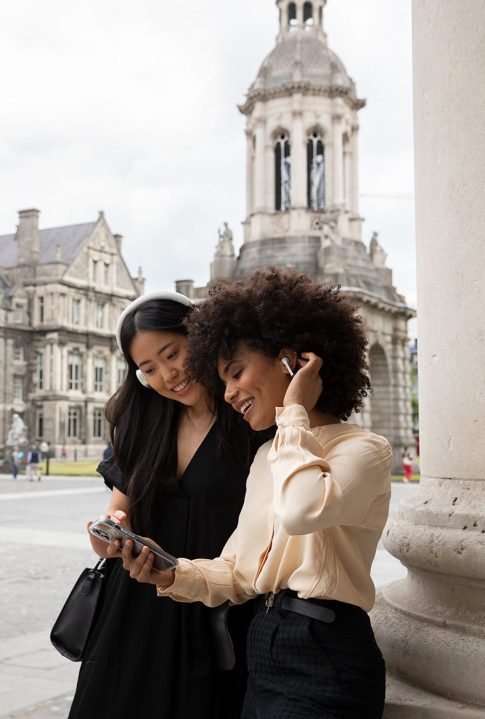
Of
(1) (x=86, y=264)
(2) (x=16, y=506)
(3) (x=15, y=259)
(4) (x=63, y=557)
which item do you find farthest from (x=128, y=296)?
(4) (x=63, y=557)

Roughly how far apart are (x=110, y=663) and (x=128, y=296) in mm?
63970

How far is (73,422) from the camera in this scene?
193 ft

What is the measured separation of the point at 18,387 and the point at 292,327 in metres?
59.5

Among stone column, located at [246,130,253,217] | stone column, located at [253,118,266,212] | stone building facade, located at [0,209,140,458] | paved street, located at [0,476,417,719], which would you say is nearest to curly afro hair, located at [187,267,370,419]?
paved street, located at [0,476,417,719]

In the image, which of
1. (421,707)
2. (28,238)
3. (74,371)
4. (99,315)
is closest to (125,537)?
(421,707)

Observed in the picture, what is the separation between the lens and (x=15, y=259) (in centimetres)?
6191

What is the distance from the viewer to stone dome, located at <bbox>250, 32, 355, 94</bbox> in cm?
3500

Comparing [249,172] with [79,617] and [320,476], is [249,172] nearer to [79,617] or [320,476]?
[79,617]

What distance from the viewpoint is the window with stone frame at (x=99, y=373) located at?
2446 inches

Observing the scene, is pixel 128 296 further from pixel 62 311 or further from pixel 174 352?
pixel 174 352

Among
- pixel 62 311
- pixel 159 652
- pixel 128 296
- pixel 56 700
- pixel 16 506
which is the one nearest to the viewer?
pixel 159 652

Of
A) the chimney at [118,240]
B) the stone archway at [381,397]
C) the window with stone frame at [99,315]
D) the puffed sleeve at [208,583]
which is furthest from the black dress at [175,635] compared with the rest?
the chimney at [118,240]

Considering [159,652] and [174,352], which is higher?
[174,352]

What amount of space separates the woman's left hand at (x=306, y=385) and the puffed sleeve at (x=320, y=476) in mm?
44
